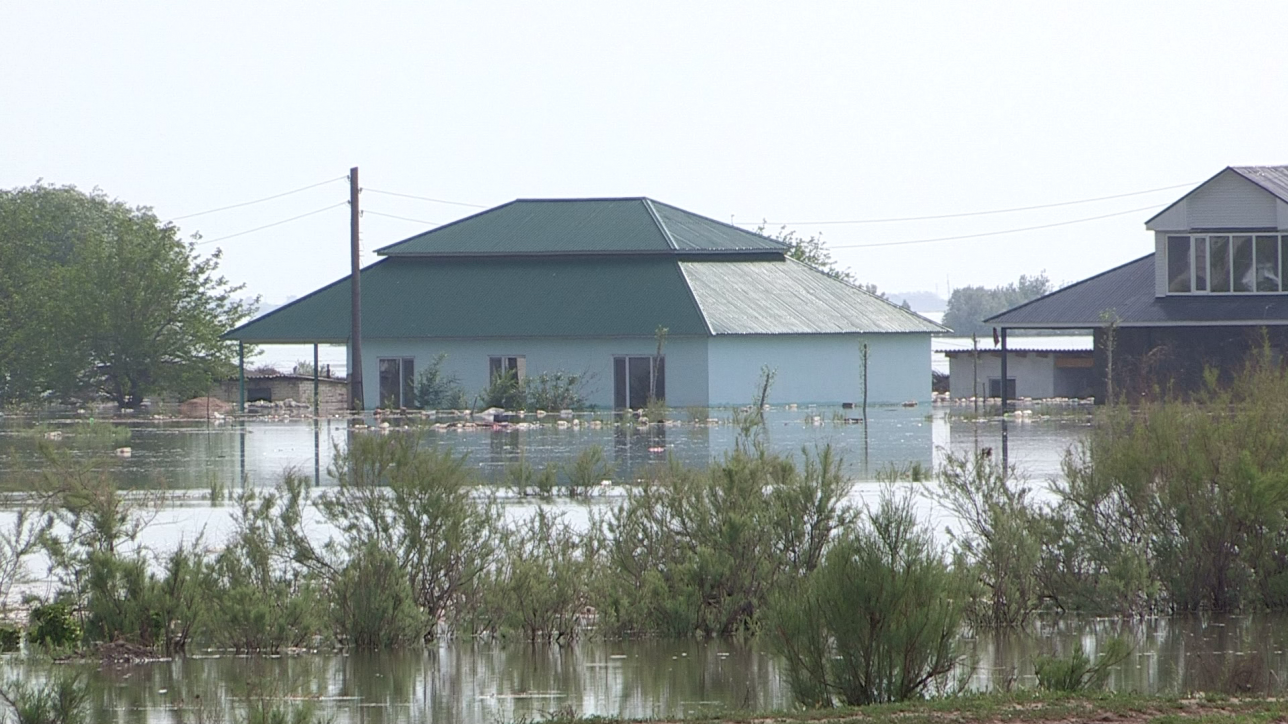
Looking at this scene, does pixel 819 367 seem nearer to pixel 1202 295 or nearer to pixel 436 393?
pixel 1202 295

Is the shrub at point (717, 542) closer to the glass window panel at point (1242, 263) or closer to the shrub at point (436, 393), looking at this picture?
the glass window panel at point (1242, 263)

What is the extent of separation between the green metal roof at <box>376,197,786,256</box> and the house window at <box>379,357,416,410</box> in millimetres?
4947

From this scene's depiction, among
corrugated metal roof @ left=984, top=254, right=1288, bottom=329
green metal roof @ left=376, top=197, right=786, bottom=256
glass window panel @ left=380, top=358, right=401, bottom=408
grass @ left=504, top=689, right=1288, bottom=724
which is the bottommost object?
grass @ left=504, top=689, right=1288, bottom=724

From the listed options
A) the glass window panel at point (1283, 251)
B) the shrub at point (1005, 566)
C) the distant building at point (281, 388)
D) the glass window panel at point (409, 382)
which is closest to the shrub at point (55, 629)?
the shrub at point (1005, 566)

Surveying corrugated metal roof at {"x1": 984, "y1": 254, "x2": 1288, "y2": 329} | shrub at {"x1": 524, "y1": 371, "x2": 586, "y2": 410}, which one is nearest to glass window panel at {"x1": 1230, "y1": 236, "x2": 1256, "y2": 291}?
corrugated metal roof at {"x1": 984, "y1": 254, "x2": 1288, "y2": 329}

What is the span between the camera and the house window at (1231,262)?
44.1 m

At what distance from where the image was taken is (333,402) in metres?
56.9

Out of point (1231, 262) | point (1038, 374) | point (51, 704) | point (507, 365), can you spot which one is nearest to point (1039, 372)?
point (1038, 374)

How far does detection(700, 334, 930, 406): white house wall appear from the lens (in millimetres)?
49250

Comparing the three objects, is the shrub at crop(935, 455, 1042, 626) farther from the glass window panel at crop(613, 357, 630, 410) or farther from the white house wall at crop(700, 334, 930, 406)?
the glass window panel at crop(613, 357, 630, 410)

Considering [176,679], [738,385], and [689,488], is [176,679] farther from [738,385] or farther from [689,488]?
[738,385]

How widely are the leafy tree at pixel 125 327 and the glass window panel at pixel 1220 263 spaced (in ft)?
107

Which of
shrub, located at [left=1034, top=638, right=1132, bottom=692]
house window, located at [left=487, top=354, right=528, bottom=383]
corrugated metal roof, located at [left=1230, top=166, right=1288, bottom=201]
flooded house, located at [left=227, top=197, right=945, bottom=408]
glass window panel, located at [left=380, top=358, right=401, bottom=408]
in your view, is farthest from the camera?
glass window panel, located at [left=380, top=358, right=401, bottom=408]

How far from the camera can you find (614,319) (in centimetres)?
4984
